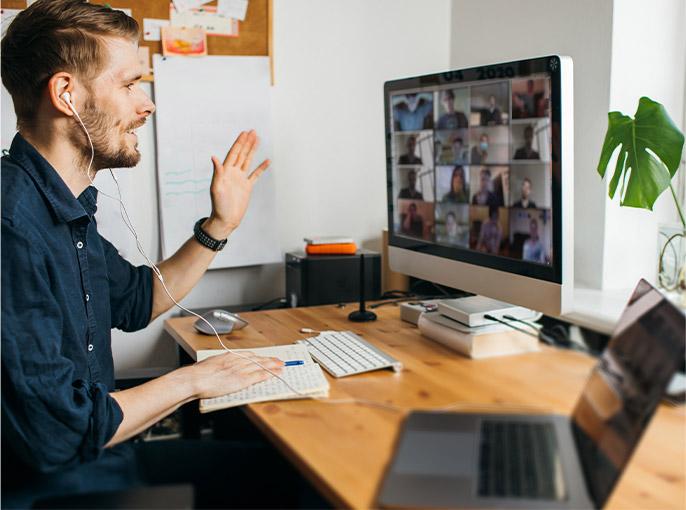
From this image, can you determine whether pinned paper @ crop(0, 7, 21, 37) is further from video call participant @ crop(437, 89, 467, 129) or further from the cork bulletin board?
video call participant @ crop(437, 89, 467, 129)

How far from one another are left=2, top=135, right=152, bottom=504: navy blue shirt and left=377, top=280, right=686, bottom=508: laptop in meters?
0.51

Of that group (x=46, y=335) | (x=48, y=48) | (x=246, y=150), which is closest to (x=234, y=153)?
(x=246, y=150)

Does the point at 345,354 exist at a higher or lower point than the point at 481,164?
lower

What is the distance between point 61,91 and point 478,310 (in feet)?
3.03

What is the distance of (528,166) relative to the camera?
1.50 metres

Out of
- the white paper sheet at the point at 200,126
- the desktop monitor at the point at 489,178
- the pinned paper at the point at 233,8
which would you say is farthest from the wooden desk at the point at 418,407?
the pinned paper at the point at 233,8

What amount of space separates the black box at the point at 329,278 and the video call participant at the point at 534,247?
908mm

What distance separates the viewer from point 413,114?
1.86 metres

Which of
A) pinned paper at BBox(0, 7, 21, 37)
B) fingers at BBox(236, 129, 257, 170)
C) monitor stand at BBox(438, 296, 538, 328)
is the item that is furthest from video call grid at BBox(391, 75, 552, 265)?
pinned paper at BBox(0, 7, 21, 37)

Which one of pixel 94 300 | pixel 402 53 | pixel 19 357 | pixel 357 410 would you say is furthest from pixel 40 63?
pixel 402 53

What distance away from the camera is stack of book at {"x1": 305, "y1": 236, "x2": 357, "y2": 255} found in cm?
243

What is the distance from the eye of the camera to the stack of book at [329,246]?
2.43m

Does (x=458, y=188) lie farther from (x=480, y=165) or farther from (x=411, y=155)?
(x=411, y=155)

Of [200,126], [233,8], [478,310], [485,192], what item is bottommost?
[478,310]
